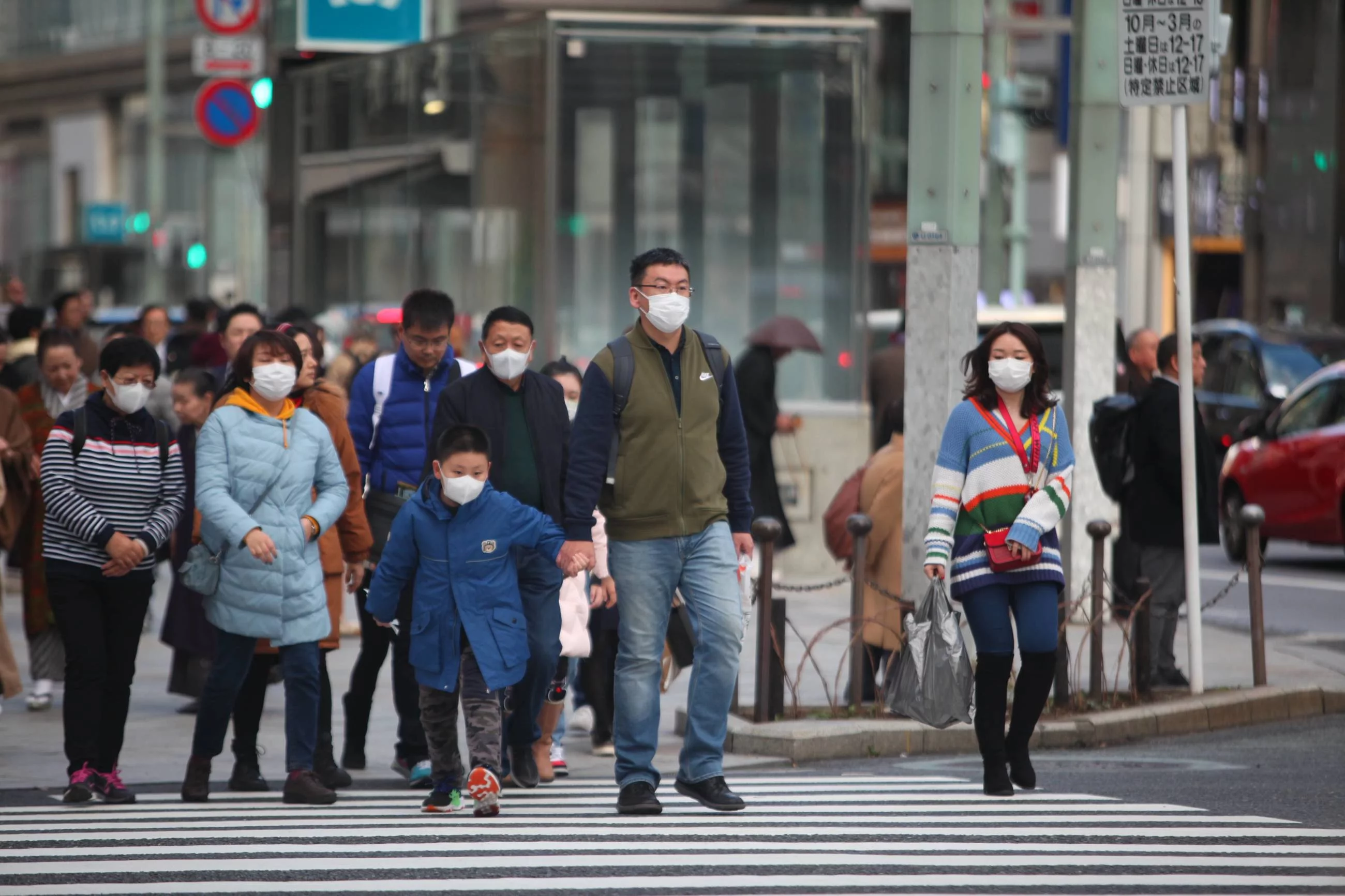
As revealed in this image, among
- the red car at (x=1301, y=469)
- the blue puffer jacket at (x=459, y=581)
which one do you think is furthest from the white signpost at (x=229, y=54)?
the blue puffer jacket at (x=459, y=581)

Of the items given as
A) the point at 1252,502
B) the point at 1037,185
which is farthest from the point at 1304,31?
the point at 1252,502

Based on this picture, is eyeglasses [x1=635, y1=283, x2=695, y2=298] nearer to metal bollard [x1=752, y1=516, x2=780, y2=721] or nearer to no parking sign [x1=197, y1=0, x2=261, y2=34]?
metal bollard [x1=752, y1=516, x2=780, y2=721]

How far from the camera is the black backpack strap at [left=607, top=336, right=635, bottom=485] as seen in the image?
756 centimetres

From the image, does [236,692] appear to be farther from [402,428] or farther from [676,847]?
[676,847]

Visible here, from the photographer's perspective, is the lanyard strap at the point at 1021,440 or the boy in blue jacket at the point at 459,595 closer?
the boy in blue jacket at the point at 459,595

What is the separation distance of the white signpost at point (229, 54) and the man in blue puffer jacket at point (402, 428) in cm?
1236

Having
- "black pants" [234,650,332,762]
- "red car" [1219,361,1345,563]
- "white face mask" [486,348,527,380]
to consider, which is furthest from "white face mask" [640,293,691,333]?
"red car" [1219,361,1345,563]

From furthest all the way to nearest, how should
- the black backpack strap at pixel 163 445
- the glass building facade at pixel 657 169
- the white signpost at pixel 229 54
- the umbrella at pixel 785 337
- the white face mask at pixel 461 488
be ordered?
the white signpost at pixel 229 54 < the glass building facade at pixel 657 169 < the umbrella at pixel 785 337 < the black backpack strap at pixel 163 445 < the white face mask at pixel 461 488

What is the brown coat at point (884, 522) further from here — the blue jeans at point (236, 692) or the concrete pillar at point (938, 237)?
the blue jeans at point (236, 692)

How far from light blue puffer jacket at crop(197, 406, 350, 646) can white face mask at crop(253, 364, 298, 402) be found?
0.10 m

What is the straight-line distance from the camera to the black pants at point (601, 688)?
949 cm

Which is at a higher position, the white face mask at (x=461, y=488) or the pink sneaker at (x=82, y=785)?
the white face mask at (x=461, y=488)

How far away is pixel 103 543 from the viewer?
805 centimetres

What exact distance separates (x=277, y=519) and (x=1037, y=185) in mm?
43559
